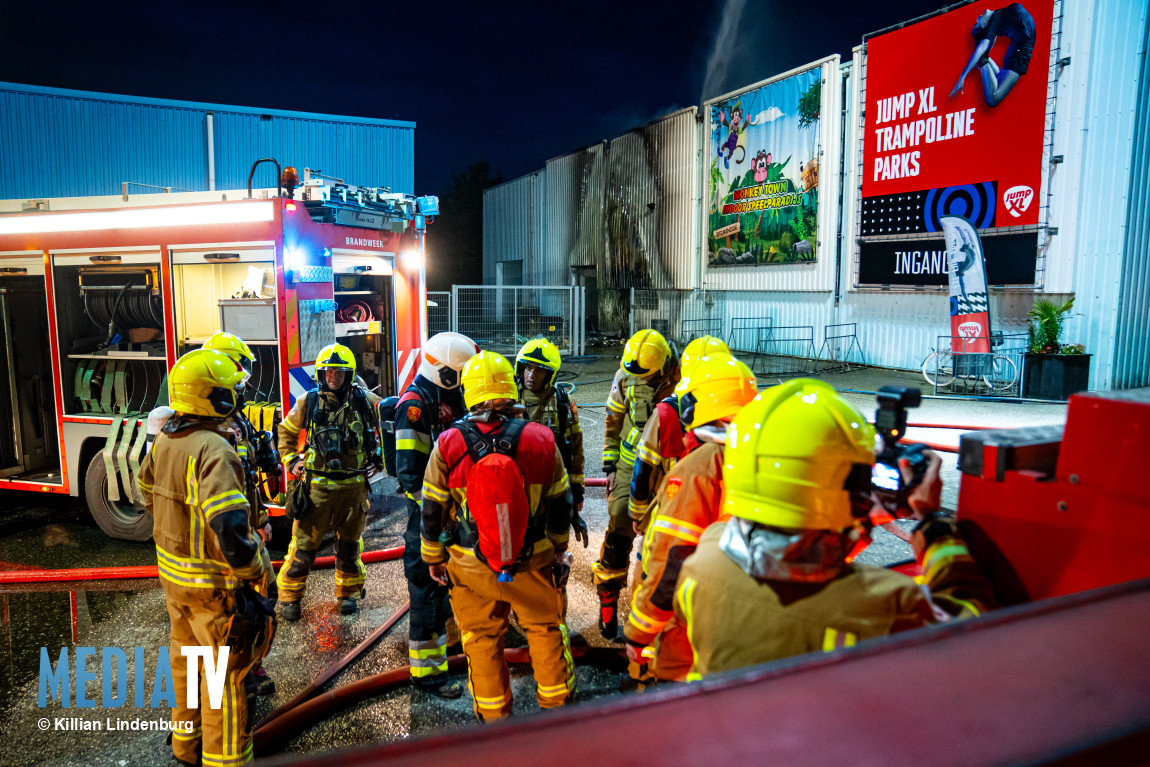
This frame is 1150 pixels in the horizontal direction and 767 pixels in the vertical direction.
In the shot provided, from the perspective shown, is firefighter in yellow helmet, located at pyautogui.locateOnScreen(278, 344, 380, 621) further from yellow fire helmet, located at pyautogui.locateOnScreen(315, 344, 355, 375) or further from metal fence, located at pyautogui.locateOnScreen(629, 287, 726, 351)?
metal fence, located at pyautogui.locateOnScreen(629, 287, 726, 351)

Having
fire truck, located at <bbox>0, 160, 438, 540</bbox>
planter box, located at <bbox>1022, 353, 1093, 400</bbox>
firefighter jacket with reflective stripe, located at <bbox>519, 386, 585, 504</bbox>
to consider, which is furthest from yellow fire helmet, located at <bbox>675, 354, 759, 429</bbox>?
planter box, located at <bbox>1022, 353, 1093, 400</bbox>

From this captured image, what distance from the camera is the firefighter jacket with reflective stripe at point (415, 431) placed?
421 cm

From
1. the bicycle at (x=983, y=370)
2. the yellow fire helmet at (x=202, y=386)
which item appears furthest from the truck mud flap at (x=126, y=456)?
the bicycle at (x=983, y=370)

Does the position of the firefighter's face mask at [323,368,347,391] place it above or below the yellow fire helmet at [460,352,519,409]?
below

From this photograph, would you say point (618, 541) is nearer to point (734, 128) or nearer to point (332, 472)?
point (332, 472)

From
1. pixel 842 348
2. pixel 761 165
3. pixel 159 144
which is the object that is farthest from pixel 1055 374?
pixel 159 144

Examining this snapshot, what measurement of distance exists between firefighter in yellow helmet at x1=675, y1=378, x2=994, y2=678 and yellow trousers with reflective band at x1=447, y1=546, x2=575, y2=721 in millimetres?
1623

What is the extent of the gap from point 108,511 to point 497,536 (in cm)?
485

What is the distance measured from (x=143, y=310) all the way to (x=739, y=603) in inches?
260

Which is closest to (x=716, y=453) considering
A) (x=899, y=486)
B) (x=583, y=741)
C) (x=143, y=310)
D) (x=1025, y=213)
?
(x=899, y=486)

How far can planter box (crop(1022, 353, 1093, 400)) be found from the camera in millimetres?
11781

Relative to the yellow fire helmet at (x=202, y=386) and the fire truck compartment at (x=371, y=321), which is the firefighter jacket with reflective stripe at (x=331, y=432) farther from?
the fire truck compartment at (x=371, y=321)

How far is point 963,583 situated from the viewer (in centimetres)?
165

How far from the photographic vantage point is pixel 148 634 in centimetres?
443
